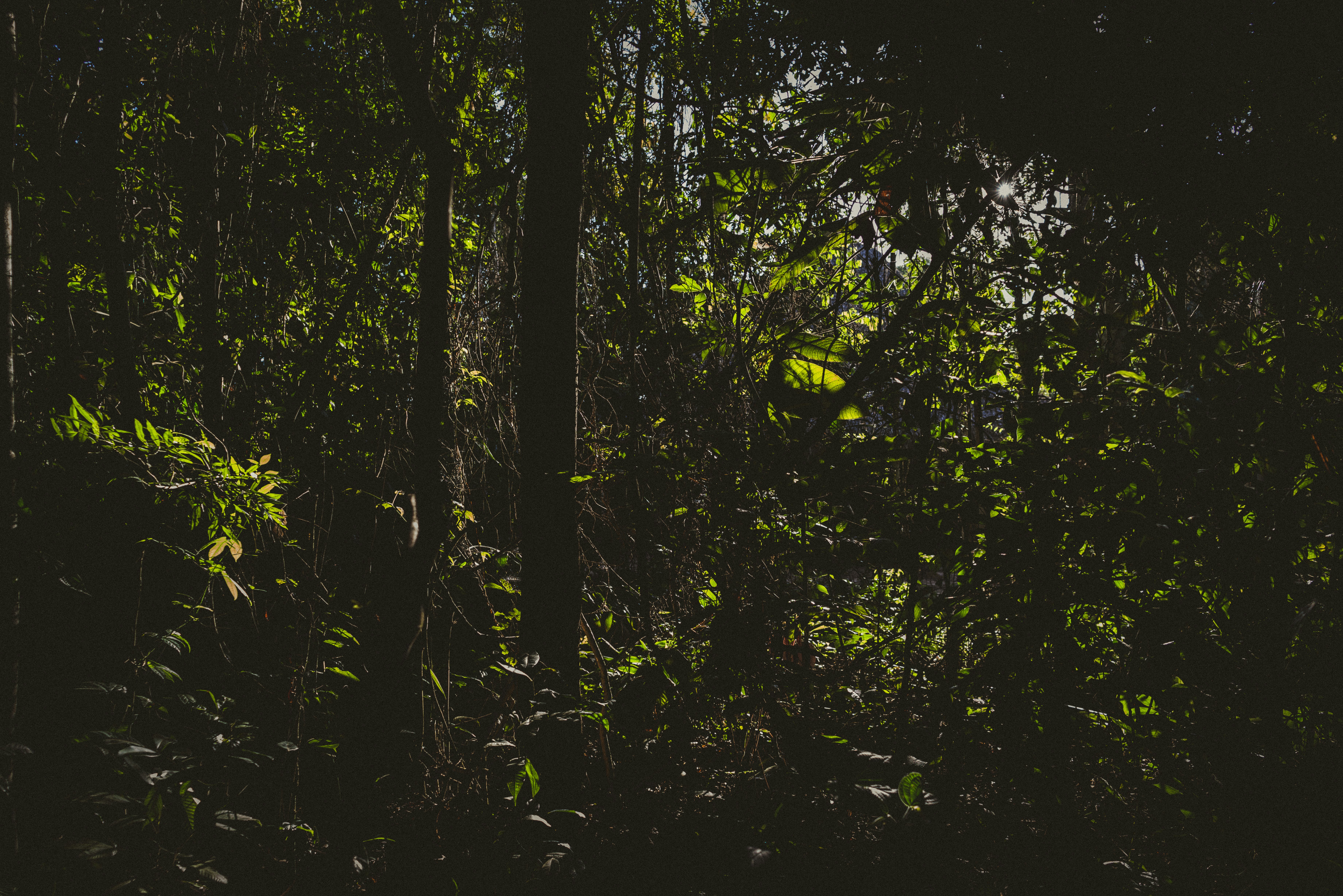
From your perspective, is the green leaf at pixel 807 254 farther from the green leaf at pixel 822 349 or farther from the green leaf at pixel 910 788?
the green leaf at pixel 910 788

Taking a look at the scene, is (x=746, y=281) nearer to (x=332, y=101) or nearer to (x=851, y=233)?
(x=851, y=233)

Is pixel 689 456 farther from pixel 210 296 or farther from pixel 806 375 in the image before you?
pixel 210 296

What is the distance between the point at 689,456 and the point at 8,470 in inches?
65.0

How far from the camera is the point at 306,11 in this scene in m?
3.12

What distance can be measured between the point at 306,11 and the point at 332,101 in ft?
1.53

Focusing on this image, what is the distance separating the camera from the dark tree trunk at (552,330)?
2.18m

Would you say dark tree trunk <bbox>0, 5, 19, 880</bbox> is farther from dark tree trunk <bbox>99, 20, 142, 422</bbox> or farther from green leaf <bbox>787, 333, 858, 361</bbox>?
green leaf <bbox>787, 333, 858, 361</bbox>

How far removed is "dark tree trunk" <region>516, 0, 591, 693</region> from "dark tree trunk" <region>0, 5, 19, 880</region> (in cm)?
122

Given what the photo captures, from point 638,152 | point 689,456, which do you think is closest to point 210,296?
point 638,152

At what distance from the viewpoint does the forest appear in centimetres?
146

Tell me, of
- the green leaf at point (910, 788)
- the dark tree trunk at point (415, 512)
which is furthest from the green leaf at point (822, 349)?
the dark tree trunk at point (415, 512)

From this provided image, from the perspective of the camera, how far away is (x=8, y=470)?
63.3 inches

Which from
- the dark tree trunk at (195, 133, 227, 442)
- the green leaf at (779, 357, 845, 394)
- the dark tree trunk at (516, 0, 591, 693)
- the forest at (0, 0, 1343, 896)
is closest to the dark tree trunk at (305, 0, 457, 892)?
the forest at (0, 0, 1343, 896)

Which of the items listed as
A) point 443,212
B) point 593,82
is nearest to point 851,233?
point 593,82
